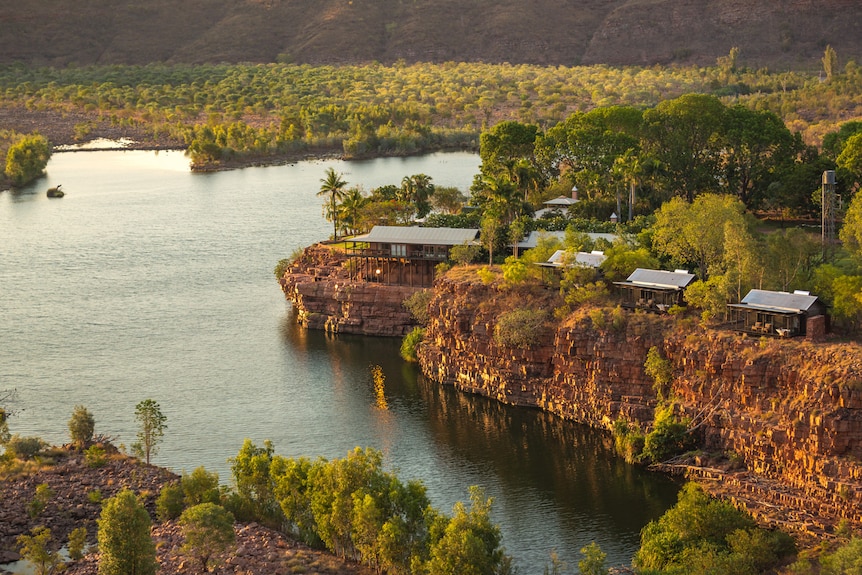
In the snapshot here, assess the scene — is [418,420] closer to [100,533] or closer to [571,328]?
[571,328]

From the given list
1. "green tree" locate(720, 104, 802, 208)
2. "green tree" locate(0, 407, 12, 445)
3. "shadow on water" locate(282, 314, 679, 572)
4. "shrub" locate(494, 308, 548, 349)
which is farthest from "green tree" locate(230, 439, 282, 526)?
"green tree" locate(720, 104, 802, 208)

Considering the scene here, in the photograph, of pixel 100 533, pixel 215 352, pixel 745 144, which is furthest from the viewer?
pixel 745 144

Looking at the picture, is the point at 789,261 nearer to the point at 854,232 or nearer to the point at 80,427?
the point at 854,232

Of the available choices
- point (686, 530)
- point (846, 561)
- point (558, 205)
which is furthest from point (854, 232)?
point (558, 205)

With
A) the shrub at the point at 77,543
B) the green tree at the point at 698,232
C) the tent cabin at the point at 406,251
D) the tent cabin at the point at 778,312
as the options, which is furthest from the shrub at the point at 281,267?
the shrub at the point at 77,543

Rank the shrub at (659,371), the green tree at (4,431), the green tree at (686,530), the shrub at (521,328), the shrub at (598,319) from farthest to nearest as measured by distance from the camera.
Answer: the shrub at (521,328), the shrub at (598,319), the green tree at (4,431), the shrub at (659,371), the green tree at (686,530)

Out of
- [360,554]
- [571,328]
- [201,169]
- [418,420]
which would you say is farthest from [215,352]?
[201,169]

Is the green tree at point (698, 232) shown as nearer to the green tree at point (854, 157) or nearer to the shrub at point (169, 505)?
the green tree at point (854, 157)
